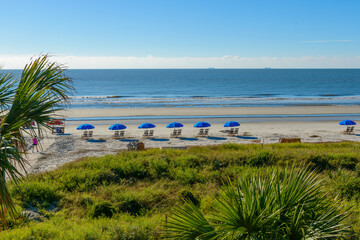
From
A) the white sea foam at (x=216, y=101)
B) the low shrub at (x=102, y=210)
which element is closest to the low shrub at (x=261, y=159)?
the low shrub at (x=102, y=210)

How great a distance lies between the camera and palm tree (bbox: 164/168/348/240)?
13.3 ft

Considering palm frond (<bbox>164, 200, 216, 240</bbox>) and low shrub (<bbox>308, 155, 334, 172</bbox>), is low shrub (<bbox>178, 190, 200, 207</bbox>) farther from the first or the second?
low shrub (<bbox>308, 155, 334, 172</bbox>)

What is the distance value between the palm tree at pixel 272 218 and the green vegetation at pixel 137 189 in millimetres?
1303

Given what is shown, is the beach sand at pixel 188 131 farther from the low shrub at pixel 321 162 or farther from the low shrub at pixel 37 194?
the low shrub at pixel 321 162

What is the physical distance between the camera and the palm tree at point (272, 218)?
Answer: 4.05 m

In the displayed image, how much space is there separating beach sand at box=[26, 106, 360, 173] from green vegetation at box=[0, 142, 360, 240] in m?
4.18

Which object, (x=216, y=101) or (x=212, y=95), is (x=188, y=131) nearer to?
(x=216, y=101)

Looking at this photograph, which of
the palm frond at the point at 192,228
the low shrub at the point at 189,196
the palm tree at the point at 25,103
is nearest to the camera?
the palm tree at the point at 25,103

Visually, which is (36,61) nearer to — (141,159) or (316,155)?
(141,159)

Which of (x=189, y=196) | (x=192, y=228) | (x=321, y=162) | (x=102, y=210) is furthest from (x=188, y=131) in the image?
(x=192, y=228)

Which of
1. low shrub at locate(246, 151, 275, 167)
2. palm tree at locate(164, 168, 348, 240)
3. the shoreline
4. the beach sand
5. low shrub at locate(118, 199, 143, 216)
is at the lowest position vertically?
the beach sand

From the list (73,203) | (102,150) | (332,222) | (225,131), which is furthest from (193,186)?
(225,131)

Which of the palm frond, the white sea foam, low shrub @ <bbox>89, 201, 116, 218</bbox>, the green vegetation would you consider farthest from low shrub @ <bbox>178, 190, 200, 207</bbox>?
the white sea foam

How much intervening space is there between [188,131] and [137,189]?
18.1m
